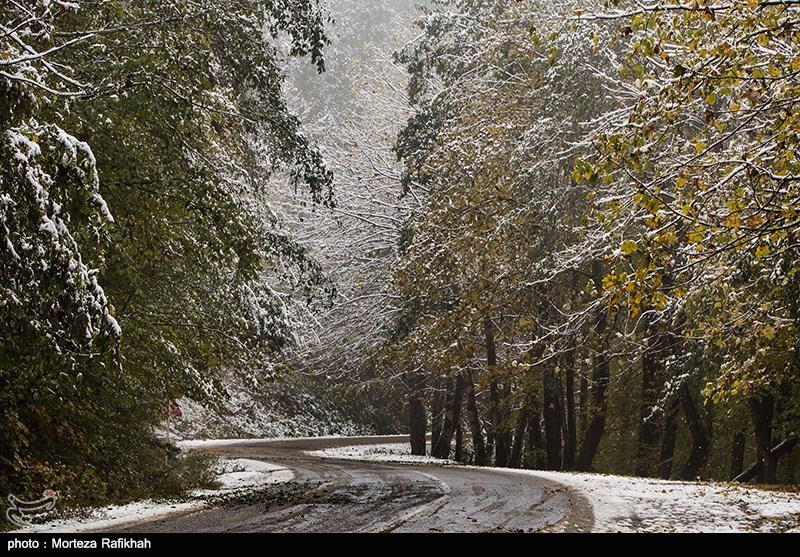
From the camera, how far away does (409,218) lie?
78.5 feet

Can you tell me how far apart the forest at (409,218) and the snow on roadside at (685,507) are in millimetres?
1441

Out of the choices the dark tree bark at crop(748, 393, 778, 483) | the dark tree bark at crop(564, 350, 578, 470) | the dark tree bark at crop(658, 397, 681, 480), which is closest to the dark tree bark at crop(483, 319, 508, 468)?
the dark tree bark at crop(564, 350, 578, 470)

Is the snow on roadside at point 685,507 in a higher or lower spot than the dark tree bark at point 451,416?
lower

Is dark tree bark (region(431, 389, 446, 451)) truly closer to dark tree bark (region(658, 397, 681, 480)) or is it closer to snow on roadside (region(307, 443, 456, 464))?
snow on roadside (region(307, 443, 456, 464))

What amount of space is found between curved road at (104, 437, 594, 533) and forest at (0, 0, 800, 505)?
185 cm

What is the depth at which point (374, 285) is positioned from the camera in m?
28.7

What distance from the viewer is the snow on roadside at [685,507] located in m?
8.24

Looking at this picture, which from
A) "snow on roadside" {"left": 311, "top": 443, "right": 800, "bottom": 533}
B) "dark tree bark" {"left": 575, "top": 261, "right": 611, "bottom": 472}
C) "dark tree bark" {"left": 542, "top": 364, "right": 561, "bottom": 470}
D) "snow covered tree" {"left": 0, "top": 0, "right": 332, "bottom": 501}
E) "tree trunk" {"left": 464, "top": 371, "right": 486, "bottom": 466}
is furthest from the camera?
"tree trunk" {"left": 464, "top": 371, "right": 486, "bottom": 466}

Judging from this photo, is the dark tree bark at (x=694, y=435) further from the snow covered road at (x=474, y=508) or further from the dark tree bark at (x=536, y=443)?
the dark tree bark at (x=536, y=443)

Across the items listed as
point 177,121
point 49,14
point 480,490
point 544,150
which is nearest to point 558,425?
point 544,150

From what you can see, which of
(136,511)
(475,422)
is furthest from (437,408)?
(136,511)

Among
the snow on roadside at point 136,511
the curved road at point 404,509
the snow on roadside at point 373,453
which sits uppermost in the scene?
the snow on roadside at point 373,453

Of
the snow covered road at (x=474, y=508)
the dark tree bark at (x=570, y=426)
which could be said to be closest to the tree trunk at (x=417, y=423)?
the dark tree bark at (x=570, y=426)

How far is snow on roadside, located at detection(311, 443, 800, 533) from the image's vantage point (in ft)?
27.0
